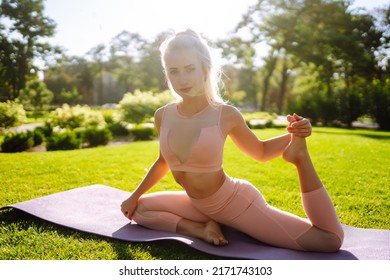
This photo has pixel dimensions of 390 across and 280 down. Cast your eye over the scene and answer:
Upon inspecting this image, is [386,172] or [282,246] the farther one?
[386,172]

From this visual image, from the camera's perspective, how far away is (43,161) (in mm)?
5344

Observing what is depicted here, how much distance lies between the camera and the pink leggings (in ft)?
6.73

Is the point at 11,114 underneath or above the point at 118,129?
above

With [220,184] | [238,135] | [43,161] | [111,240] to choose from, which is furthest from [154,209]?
[43,161]

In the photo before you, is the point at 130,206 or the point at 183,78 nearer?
the point at 183,78

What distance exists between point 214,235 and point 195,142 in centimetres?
59

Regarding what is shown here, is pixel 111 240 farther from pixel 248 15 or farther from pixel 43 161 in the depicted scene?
pixel 248 15

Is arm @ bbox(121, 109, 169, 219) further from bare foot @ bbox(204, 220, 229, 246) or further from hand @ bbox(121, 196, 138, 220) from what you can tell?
bare foot @ bbox(204, 220, 229, 246)

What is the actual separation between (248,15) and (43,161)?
1717cm

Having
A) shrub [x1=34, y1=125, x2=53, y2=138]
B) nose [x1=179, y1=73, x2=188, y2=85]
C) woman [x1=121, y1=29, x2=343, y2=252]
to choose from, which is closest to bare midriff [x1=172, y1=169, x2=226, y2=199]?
woman [x1=121, y1=29, x2=343, y2=252]

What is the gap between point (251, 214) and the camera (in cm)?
221

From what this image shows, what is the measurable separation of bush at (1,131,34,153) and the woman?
16.4 ft

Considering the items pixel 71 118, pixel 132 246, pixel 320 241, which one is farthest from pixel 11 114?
pixel 320 241

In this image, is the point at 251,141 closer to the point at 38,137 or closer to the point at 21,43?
the point at 21,43
